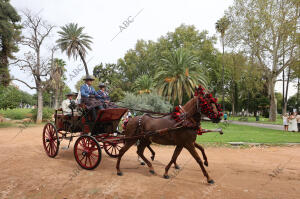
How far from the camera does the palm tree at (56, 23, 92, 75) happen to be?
3167cm

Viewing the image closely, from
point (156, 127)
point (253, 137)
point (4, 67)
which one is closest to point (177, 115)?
point (156, 127)

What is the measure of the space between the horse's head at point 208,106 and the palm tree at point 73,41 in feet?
96.4

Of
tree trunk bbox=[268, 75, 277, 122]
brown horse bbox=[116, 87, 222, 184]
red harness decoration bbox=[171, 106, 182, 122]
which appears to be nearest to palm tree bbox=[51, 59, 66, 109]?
brown horse bbox=[116, 87, 222, 184]

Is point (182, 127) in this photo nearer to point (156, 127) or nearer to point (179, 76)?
point (156, 127)

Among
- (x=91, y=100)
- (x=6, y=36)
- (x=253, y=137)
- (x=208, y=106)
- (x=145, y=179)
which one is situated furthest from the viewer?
(x=6, y=36)

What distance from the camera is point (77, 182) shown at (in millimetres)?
5043

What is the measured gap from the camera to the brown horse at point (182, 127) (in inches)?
198

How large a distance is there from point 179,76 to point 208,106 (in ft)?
83.6

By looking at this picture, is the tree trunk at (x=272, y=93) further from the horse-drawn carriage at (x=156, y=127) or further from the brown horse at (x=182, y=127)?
the brown horse at (x=182, y=127)

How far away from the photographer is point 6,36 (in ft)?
66.2

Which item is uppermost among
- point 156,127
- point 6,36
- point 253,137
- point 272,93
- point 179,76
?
point 6,36

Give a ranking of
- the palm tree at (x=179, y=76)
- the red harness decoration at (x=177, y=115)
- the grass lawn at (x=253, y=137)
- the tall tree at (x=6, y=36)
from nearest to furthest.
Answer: the red harness decoration at (x=177, y=115)
the grass lawn at (x=253, y=137)
the tall tree at (x=6, y=36)
the palm tree at (x=179, y=76)

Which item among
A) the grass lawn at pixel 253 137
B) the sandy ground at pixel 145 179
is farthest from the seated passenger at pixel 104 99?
the grass lawn at pixel 253 137

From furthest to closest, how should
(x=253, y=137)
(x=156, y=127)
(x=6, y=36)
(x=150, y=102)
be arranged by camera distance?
(x=150, y=102) < (x=6, y=36) < (x=253, y=137) < (x=156, y=127)
